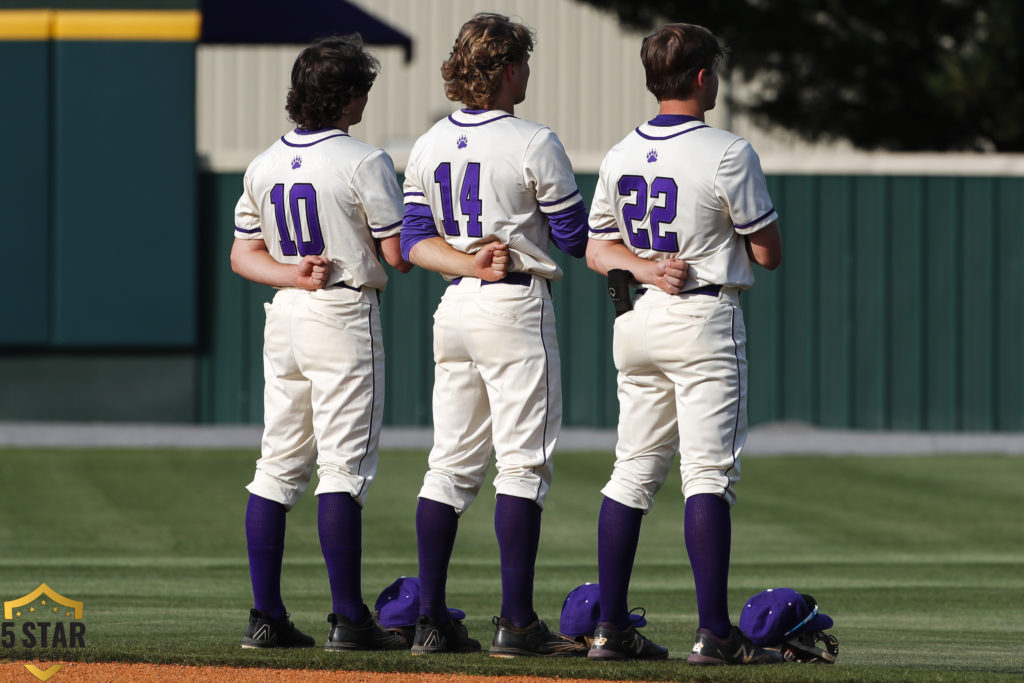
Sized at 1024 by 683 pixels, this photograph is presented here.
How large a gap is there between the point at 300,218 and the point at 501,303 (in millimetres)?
812

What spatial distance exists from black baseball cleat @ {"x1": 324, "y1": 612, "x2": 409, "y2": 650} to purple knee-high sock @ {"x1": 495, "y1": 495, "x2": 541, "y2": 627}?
1.58 feet

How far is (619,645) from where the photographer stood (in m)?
5.36

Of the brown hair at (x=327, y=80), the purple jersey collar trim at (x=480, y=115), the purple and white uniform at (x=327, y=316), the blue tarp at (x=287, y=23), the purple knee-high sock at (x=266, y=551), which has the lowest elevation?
the purple knee-high sock at (x=266, y=551)

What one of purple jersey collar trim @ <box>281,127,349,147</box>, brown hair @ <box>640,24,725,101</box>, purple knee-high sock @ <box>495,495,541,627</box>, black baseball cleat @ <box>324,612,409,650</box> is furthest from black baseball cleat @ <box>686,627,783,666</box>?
purple jersey collar trim @ <box>281,127,349,147</box>

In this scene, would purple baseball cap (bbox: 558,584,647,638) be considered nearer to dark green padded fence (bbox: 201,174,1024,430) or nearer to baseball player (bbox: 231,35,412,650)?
baseball player (bbox: 231,35,412,650)

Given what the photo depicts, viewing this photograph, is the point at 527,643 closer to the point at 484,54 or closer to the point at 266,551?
the point at 266,551

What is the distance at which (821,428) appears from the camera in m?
16.1

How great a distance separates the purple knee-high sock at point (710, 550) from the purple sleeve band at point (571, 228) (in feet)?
3.10

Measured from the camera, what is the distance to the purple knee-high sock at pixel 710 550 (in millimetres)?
5156

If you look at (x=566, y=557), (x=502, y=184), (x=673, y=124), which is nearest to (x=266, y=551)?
(x=502, y=184)

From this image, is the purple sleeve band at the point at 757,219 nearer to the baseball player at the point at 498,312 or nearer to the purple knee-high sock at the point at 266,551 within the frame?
the baseball player at the point at 498,312

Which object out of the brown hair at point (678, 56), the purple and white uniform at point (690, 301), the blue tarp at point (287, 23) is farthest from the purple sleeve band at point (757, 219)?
the blue tarp at point (287, 23)

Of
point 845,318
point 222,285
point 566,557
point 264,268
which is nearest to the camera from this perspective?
point 264,268

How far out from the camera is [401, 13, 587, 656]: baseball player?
532 cm
